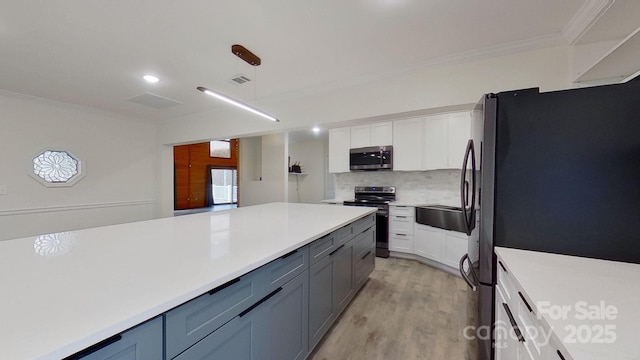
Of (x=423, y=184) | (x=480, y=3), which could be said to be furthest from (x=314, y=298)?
(x=423, y=184)

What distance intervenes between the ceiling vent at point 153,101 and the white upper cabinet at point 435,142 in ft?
13.0

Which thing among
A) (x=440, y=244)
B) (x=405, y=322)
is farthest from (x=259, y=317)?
(x=440, y=244)

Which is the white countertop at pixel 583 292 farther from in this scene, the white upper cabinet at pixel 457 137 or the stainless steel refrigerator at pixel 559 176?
the white upper cabinet at pixel 457 137

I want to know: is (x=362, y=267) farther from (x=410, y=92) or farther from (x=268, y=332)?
(x=410, y=92)

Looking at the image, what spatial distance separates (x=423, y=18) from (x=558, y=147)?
1.30 metres

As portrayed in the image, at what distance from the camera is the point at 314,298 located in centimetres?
166

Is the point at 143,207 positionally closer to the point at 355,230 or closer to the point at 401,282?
the point at 355,230

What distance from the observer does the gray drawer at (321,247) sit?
5.33ft

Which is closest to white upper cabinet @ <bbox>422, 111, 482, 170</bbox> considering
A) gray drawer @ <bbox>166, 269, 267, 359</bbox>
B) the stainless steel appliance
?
the stainless steel appliance

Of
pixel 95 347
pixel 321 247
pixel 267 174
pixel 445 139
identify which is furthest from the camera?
pixel 267 174

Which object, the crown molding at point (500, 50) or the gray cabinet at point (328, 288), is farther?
the crown molding at point (500, 50)

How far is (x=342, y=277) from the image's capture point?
2.15 meters

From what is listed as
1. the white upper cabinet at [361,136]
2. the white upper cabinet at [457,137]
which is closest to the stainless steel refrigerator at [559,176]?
the white upper cabinet at [457,137]

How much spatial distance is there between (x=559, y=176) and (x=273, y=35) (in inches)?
85.9
